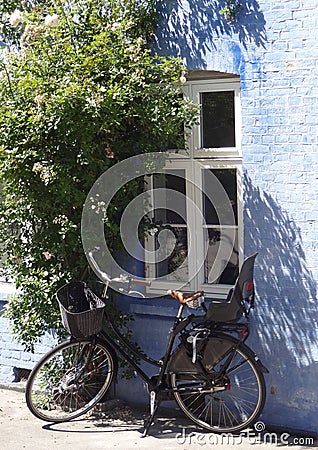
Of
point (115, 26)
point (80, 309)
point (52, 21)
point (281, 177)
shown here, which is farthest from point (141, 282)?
point (52, 21)

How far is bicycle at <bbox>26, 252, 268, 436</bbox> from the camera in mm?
7141

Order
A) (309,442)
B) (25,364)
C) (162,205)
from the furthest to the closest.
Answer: (25,364) < (162,205) < (309,442)

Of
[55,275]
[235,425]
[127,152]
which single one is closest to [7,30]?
[127,152]

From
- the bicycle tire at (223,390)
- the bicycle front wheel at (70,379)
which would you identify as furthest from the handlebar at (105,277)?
the bicycle tire at (223,390)

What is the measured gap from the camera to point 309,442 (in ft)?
23.4

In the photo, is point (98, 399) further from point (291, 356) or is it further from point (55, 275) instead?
point (291, 356)

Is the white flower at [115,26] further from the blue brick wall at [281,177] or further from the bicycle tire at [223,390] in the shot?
the bicycle tire at [223,390]

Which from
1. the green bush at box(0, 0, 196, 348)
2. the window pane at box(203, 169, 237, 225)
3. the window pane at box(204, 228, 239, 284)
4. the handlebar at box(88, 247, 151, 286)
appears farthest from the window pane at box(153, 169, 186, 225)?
the handlebar at box(88, 247, 151, 286)

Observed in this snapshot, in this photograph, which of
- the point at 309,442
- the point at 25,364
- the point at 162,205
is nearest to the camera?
the point at 309,442

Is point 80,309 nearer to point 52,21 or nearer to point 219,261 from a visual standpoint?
point 219,261

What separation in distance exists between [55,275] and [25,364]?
59.4 inches

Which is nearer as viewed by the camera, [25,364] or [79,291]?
[79,291]

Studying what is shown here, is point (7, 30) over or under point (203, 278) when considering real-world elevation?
over
